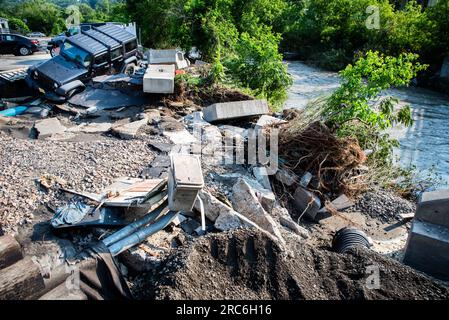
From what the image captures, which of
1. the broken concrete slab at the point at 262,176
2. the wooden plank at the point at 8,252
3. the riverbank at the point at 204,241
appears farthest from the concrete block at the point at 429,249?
the wooden plank at the point at 8,252

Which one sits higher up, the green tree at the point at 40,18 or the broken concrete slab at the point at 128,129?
the green tree at the point at 40,18

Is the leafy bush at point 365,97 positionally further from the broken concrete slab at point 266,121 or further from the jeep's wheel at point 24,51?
the jeep's wheel at point 24,51

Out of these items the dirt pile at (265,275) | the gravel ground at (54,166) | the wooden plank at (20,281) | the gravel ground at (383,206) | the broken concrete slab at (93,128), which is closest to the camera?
the wooden plank at (20,281)

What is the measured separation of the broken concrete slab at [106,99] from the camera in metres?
8.24

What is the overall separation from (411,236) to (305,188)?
68.2 inches

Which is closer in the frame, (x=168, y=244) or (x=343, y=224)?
(x=168, y=244)

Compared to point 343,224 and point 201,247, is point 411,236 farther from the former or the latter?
point 201,247

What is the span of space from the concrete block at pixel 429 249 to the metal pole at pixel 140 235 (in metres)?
3.00

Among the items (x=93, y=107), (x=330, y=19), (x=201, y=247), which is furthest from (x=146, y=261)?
(x=330, y=19)

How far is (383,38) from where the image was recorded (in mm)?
16312

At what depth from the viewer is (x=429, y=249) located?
13.8 ft

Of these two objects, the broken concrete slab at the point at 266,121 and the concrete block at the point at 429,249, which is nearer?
the concrete block at the point at 429,249

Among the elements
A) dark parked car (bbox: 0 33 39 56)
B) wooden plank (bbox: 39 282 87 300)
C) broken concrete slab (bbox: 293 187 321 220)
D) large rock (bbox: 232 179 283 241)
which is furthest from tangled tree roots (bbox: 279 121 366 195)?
dark parked car (bbox: 0 33 39 56)
